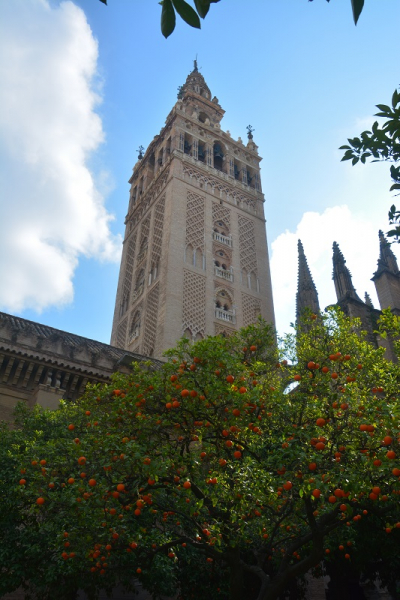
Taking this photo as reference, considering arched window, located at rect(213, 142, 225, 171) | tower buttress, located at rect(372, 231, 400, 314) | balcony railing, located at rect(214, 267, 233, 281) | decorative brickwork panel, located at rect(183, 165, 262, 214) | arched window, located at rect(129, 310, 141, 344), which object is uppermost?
arched window, located at rect(213, 142, 225, 171)

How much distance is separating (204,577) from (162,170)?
2406cm

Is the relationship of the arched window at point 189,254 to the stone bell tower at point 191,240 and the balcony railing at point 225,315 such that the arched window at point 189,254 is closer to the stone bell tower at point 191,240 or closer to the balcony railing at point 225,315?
the stone bell tower at point 191,240

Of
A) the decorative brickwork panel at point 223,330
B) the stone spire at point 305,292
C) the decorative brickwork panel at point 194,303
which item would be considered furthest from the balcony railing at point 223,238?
the decorative brickwork panel at point 223,330

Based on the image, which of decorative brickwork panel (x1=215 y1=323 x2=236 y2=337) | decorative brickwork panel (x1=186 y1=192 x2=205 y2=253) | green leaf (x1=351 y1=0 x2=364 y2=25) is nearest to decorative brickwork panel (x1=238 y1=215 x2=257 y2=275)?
decorative brickwork panel (x1=186 y1=192 x2=205 y2=253)

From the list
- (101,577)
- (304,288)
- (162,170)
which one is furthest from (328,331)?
(162,170)

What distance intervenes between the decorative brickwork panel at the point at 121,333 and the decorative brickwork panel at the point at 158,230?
3834 millimetres

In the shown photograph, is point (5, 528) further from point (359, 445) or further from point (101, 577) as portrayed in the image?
point (359, 445)

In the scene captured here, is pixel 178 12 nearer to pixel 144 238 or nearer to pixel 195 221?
pixel 195 221

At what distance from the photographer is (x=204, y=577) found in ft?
29.5

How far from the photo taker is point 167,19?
2256mm

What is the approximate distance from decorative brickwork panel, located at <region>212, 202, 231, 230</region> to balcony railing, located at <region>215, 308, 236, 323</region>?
589cm

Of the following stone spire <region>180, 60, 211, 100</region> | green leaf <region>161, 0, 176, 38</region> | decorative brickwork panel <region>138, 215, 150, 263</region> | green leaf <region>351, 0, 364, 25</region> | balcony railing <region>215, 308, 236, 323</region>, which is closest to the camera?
green leaf <region>351, 0, 364, 25</region>

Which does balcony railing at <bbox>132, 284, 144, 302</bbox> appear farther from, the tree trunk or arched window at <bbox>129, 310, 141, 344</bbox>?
the tree trunk

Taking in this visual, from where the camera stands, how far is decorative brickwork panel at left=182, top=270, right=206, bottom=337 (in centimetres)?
2286
